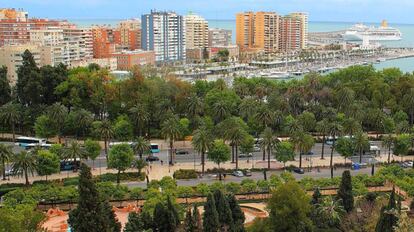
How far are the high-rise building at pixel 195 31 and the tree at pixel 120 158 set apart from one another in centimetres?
9832

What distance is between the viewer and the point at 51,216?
109ft

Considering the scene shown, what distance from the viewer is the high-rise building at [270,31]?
473 feet

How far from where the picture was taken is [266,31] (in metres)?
145

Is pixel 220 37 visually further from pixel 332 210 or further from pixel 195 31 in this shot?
pixel 332 210

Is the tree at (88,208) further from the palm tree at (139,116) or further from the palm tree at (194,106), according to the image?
the palm tree at (194,106)

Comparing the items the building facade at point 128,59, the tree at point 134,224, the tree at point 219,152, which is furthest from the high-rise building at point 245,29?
the tree at point 134,224

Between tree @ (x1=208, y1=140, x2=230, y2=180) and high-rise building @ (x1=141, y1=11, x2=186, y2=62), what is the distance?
8044 cm

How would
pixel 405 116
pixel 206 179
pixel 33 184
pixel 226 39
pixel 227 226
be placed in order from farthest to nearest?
pixel 226 39
pixel 405 116
pixel 206 179
pixel 33 184
pixel 227 226

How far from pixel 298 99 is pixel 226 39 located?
358 ft

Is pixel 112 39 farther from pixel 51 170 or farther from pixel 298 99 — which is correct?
pixel 51 170

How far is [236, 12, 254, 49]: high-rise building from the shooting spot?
14688cm

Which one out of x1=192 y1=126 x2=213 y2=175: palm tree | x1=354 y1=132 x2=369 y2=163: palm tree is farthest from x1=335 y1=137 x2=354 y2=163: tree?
x1=192 y1=126 x2=213 y2=175: palm tree

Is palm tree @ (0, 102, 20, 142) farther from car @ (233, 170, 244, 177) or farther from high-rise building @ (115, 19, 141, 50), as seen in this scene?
high-rise building @ (115, 19, 141, 50)

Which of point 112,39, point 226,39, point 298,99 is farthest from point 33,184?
point 226,39
